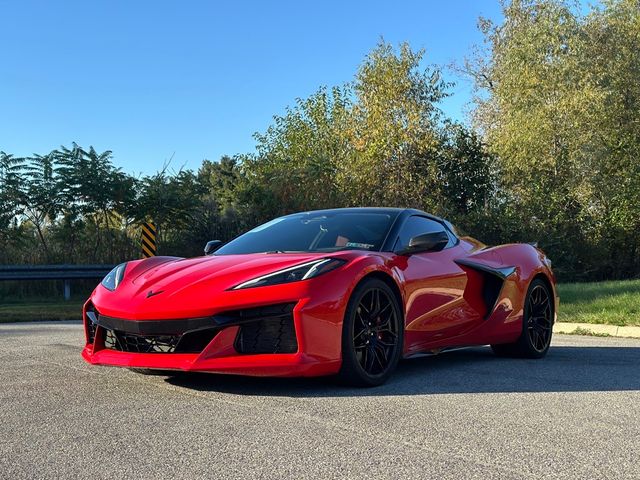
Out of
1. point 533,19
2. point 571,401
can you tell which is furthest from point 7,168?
point 533,19

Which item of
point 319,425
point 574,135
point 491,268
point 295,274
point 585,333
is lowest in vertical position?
point 585,333

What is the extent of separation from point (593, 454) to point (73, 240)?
56.8ft

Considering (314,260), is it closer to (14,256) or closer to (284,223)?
(284,223)

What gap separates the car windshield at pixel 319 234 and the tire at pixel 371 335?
512mm

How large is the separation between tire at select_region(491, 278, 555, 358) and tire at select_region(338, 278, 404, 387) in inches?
78.0

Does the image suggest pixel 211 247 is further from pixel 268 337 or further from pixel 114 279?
pixel 268 337

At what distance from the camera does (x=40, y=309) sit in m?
13.6

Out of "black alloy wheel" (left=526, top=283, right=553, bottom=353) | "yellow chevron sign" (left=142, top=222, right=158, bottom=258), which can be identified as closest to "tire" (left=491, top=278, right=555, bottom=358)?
"black alloy wheel" (left=526, top=283, right=553, bottom=353)

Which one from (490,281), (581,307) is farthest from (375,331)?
(581,307)

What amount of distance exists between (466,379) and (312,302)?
150 cm

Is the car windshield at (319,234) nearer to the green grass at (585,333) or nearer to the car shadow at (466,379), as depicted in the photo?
the car shadow at (466,379)

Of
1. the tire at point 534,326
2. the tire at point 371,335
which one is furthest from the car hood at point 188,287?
the tire at point 534,326

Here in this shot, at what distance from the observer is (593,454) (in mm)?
3166

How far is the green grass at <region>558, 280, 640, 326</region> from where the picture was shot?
→ 1049 centimetres
